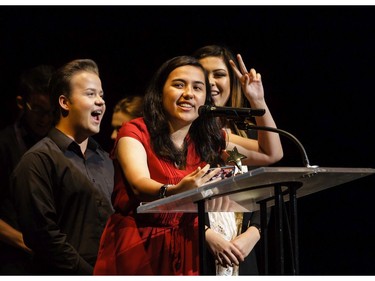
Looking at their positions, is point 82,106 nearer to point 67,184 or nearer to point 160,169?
point 67,184

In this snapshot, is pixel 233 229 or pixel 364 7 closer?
pixel 233 229

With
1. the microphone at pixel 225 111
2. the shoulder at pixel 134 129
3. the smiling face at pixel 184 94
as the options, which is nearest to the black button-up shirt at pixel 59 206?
the shoulder at pixel 134 129

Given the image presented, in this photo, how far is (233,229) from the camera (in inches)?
135

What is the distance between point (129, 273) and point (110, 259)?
4.5 inches

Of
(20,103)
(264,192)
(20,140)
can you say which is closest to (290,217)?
(264,192)

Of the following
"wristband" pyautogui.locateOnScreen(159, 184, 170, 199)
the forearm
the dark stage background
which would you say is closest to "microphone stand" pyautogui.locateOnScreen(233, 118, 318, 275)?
"wristband" pyautogui.locateOnScreen(159, 184, 170, 199)

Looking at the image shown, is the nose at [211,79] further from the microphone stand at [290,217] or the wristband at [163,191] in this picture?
the wristband at [163,191]

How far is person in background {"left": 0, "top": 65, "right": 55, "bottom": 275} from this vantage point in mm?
3510

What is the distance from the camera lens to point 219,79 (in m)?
3.74

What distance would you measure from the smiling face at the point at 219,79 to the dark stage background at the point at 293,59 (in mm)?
648

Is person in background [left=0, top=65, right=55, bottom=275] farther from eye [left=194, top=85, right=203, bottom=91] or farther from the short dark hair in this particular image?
eye [left=194, top=85, right=203, bottom=91]

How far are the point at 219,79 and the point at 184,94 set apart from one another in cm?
59
